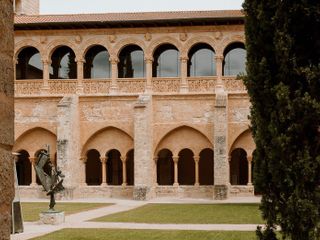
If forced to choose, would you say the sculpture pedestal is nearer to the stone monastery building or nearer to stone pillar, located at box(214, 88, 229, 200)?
the stone monastery building

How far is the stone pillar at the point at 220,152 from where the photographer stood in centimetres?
2586

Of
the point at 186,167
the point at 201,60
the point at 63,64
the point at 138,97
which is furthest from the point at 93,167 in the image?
the point at 201,60

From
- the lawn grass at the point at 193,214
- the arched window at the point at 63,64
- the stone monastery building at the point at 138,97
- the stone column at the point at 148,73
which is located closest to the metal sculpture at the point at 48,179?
the lawn grass at the point at 193,214

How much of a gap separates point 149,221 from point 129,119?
11.7 m

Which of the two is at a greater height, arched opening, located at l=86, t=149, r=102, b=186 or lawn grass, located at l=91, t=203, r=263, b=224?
arched opening, located at l=86, t=149, r=102, b=186

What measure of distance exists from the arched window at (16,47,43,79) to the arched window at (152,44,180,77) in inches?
255

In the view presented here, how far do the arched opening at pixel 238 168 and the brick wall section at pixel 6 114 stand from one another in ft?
91.3

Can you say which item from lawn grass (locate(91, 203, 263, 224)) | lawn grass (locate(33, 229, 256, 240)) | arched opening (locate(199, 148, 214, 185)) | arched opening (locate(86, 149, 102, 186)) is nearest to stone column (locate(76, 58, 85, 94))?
arched opening (locate(86, 149, 102, 186))

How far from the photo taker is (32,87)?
28.8m

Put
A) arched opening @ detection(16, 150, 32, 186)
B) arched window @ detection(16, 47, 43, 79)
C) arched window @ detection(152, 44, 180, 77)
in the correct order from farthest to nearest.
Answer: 1. arched opening @ detection(16, 150, 32, 186)
2. arched window @ detection(16, 47, 43, 79)
3. arched window @ detection(152, 44, 180, 77)

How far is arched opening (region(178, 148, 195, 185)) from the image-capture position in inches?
1288

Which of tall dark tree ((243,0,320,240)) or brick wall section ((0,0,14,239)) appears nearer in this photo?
brick wall section ((0,0,14,239))

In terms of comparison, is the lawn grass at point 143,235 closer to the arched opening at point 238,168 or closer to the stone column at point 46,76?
the stone column at point 46,76

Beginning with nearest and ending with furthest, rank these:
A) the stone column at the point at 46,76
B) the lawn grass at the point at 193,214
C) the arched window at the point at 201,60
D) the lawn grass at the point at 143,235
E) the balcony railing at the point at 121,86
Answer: the lawn grass at the point at 143,235 → the lawn grass at the point at 193,214 → the balcony railing at the point at 121,86 → the stone column at the point at 46,76 → the arched window at the point at 201,60
